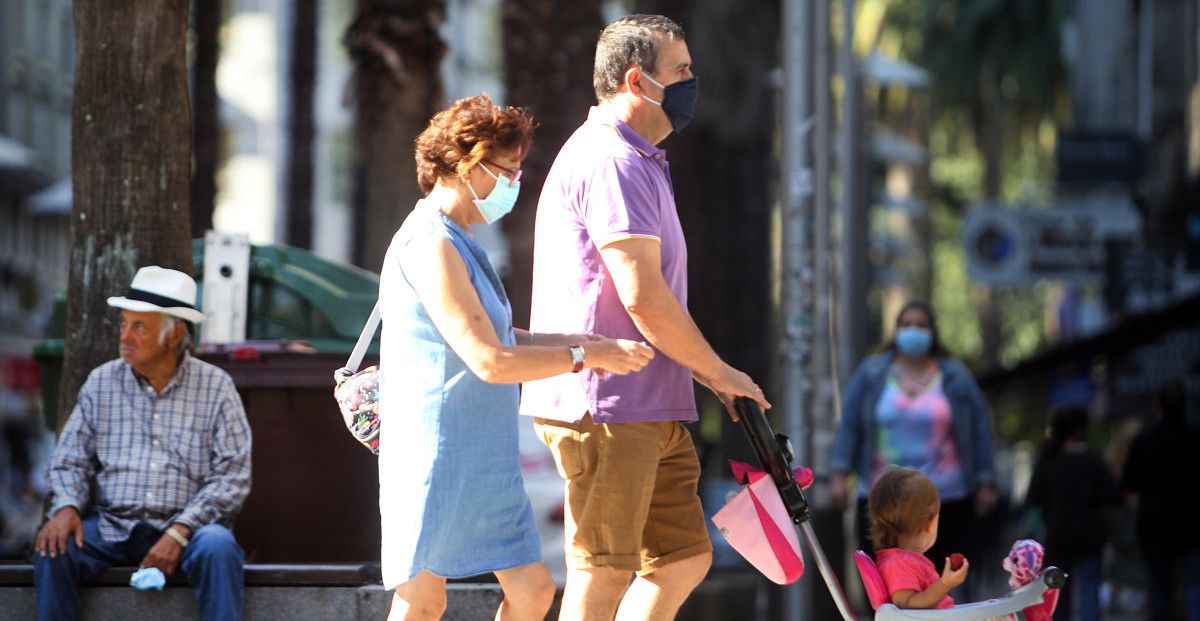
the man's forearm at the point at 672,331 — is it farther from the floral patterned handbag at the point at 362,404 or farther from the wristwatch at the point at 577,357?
the floral patterned handbag at the point at 362,404

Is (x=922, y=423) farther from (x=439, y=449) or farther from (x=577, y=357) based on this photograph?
(x=439, y=449)

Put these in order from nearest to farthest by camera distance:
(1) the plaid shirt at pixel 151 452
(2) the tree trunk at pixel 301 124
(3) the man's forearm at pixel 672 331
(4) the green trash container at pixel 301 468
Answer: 1. (3) the man's forearm at pixel 672 331
2. (1) the plaid shirt at pixel 151 452
3. (4) the green trash container at pixel 301 468
4. (2) the tree trunk at pixel 301 124

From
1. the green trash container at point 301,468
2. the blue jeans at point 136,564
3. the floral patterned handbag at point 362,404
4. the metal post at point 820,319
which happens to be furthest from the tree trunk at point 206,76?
the floral patterned handbag at point 362,404

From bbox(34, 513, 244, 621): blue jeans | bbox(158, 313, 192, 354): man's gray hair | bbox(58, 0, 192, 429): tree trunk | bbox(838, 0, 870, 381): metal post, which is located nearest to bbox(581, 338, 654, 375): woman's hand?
bbox(34, 513, 244, 621): blue jeans

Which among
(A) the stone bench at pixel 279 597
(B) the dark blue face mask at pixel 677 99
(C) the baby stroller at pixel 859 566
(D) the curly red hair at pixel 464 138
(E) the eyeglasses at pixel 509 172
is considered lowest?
(A) the stone bench at pixel 279 597

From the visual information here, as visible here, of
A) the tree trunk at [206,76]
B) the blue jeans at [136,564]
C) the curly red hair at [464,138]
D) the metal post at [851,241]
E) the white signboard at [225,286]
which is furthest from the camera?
the metal post at [851,241]

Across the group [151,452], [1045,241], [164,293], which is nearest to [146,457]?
[151,452]

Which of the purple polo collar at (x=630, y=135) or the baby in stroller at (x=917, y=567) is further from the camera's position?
the purple polo collar at (x=630, y=135)

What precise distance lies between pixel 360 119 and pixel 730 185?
324cm

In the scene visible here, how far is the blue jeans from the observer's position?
6.19 metres

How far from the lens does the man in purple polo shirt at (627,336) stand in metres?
5.05

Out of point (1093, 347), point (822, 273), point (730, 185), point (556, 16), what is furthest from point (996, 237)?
point (822, 273)

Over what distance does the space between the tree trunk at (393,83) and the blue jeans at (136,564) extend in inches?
Result: 352

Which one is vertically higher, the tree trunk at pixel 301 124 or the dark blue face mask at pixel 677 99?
the tree trunk at pixel 301 124
